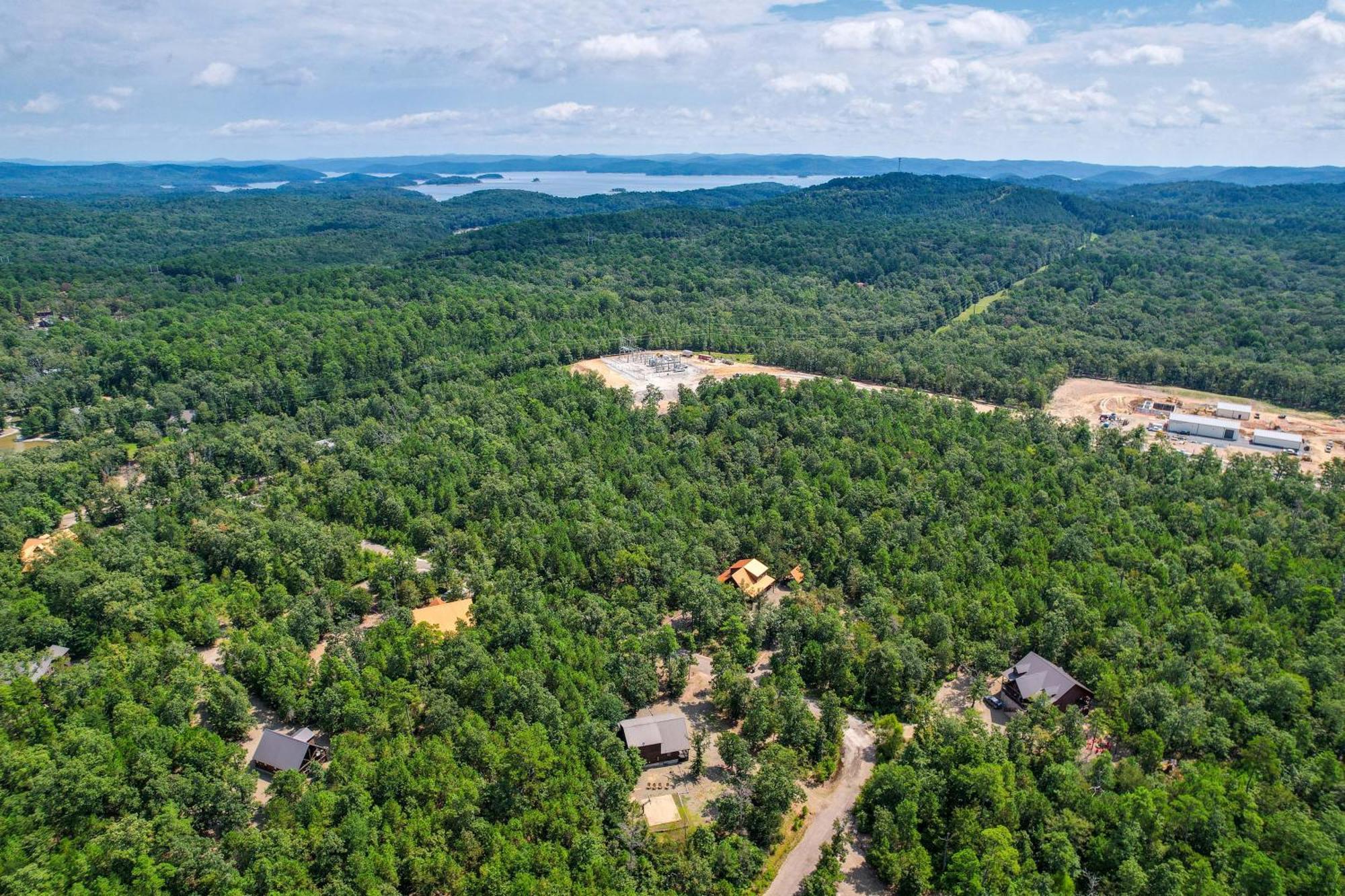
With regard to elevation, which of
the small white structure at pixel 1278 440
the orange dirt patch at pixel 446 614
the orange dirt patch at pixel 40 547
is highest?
the small white structure at pixel 1278 440

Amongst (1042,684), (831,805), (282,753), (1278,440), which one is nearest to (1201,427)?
(1278,440)

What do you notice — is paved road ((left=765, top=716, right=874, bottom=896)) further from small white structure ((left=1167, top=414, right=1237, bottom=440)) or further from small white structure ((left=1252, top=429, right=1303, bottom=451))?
small white structure ((left=1252, top=429, right=1303, bottom=451))

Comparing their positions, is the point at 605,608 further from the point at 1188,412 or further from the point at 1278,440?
the point at 1188,412

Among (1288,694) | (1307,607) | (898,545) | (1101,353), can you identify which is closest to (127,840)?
(898,545)

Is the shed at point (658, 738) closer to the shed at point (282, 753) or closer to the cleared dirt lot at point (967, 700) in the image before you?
the cleared dirt lot at point (967, 700)

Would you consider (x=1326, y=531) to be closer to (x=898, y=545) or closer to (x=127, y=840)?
(x=898, y=545)

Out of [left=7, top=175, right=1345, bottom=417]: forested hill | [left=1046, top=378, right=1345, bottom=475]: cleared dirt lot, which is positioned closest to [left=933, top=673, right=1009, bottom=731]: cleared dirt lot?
[left=1046, top=378, right=1345, bottom=475]: cleared dirt lot

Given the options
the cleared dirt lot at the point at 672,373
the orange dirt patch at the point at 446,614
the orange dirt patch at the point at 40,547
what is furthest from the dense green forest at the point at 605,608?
the cleared dirt lot at the point at 672,373
